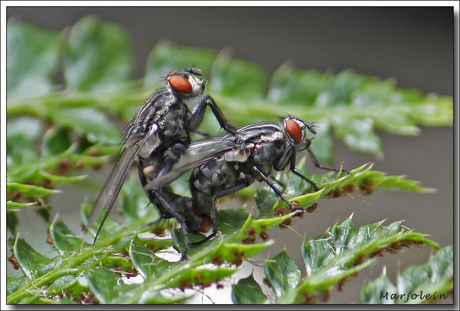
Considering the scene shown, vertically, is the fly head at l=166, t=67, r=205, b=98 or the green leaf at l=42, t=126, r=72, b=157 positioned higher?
the fly head at l=166, t=67, r=205, b=98

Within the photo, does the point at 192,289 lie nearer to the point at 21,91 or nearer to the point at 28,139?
the point at 28,139

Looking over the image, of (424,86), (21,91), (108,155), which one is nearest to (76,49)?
(21,91)

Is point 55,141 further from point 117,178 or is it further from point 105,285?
point 105,285

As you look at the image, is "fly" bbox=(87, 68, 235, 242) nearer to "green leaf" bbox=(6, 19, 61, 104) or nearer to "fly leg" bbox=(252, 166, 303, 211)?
"fly leg" bbox=(252, 166, 303, 211)

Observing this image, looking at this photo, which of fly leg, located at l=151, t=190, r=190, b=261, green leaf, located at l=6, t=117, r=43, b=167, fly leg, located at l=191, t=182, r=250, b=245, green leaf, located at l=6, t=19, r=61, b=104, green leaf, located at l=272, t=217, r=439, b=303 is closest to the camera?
green leaf, located at l=272, t=217, r=439, b=303

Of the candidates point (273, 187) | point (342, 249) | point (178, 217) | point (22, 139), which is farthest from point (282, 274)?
point (22, 139)

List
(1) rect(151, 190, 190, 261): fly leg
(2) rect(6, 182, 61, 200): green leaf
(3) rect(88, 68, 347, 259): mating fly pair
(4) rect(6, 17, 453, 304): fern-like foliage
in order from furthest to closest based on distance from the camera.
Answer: (2) rect(6, 182, 61, 200): green leaf → (3) rect(88, 68, 347, 259): mating fly pair → (1) rect(151, 190, 190, 261): fly leg → (4) rect(6, 17, 453, 304): fern-like foliage

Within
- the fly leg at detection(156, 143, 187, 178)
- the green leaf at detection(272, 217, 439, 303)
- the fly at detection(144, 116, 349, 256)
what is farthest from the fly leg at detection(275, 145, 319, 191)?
the fly leg at detection(156, 143, 187, 178)
